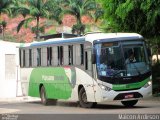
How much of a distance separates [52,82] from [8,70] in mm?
11855

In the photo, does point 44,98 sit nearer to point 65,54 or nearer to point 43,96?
point 43,96

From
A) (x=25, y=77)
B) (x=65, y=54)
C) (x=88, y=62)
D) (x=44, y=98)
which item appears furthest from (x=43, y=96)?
(x=88, y=62)

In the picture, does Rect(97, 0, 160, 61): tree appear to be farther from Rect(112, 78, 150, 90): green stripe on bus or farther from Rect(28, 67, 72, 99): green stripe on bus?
Rect(112, 78, 150, 90): green stripe on bus

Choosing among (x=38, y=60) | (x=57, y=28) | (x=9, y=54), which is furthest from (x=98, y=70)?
(x=57, y=28)

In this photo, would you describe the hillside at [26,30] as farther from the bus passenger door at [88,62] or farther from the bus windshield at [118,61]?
the bus windshield at [118,61]

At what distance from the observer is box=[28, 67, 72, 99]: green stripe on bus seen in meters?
24.6

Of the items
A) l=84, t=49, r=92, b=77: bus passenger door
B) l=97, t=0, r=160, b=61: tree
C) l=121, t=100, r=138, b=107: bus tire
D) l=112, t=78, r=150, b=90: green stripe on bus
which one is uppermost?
l=97, t=0, r=160, b=61: tree

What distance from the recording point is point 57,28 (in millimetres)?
118125

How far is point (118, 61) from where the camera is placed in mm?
21297

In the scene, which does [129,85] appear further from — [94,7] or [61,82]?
[94,7]

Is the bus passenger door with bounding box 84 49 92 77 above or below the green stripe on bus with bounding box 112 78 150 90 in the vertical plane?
above

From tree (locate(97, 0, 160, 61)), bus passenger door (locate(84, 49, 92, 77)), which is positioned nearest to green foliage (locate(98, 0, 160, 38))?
tree (locate(97, 0, 160, 61))

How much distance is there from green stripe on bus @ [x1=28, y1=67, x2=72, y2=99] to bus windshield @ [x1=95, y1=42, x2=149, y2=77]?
3171 millimetres

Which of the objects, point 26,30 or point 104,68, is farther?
point 26,30
